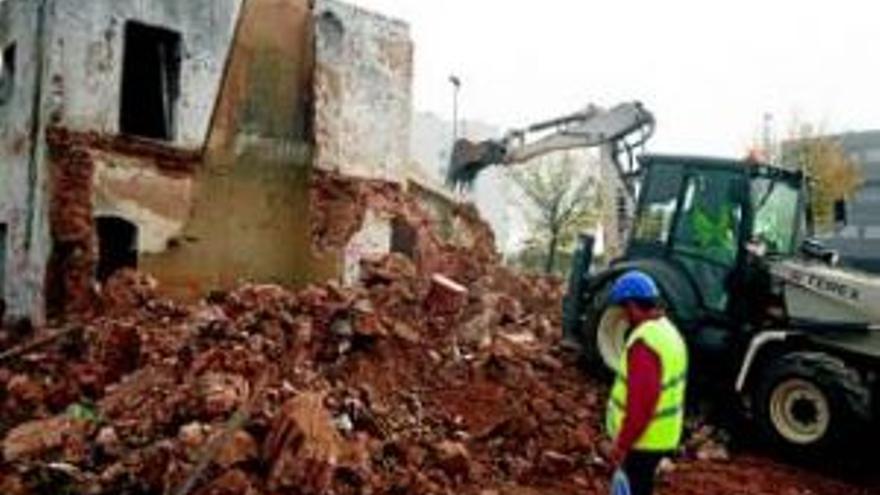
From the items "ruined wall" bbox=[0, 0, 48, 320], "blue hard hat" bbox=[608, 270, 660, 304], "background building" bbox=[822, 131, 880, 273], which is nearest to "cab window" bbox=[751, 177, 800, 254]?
"blue hard hat" bbox=[608, 270, 660, 304]

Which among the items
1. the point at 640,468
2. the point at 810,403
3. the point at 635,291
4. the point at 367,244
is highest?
the point at 635,291

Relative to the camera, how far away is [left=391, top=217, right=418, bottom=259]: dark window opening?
19555 mm

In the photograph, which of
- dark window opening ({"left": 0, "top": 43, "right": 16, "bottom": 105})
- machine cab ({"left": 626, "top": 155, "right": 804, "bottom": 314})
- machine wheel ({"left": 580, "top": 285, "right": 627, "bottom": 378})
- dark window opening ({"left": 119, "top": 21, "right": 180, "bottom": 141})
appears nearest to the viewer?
machine cab ({"left": 626, "top": 155, "right": 804, "bottom": 314})

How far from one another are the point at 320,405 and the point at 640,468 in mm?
3593

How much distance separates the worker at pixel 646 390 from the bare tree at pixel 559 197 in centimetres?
3261

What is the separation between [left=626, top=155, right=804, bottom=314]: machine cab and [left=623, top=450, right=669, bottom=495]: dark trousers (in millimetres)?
5566

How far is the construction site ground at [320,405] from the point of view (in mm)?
9055

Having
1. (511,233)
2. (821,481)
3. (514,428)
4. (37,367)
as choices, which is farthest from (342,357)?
(511,233)

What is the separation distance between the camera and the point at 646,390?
21.3 feet

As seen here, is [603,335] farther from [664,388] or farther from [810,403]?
[664,388]

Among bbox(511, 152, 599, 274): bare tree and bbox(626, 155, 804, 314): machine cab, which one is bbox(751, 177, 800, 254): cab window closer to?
bbox(626, 155, 804, 314): machine cab

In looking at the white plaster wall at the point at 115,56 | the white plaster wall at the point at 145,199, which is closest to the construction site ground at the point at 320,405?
the white plaster wall at the point at 145,199

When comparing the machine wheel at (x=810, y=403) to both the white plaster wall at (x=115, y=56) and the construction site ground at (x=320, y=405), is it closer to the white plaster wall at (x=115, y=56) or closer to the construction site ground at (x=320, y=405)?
the construction site ground at (x=320, y=405)

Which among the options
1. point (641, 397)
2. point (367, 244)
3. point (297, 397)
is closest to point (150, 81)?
point (367, 244)
